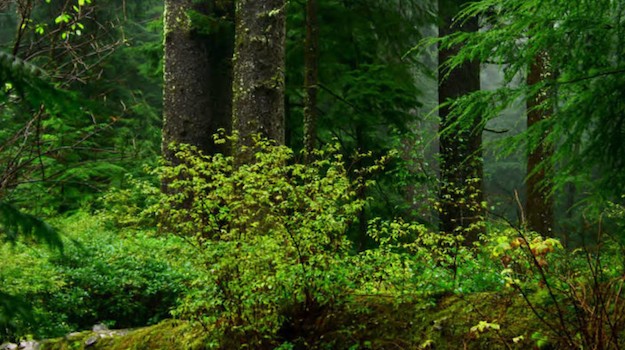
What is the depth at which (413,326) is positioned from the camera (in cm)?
443

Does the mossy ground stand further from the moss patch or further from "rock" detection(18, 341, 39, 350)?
"rock" detection(18, 341, 39, 350)

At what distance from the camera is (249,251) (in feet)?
14.4

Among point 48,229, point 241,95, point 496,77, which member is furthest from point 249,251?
point 496,77

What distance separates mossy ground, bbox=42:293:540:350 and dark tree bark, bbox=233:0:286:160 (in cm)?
317

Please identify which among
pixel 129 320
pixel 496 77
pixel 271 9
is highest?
pixel 496 77

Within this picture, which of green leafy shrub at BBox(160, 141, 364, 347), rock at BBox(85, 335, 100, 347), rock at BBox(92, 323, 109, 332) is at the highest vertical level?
green leafy shrub at BBox(160, 141, 364, 347)

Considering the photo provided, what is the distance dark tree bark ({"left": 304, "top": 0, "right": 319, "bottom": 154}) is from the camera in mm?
8648

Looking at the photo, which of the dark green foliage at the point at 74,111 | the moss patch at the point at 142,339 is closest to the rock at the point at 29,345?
the moss patch at the point at 142,339

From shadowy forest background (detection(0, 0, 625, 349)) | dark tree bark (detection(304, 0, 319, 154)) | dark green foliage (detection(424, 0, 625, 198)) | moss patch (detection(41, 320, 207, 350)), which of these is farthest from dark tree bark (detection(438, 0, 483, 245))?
moss patch (detection(41, 320, 207, 350))

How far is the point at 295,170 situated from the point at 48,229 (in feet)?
9.03

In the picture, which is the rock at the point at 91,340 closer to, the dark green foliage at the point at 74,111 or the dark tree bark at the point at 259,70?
the dark green foliage at the point at 74,111

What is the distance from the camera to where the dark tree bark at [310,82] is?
865 centimetres

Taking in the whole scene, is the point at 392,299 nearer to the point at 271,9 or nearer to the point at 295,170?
the point at 295,170

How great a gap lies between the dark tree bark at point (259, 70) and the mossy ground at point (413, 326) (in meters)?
3.17
